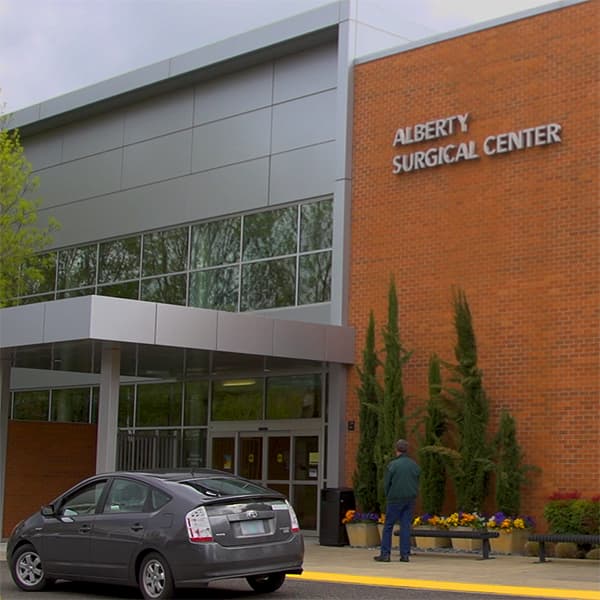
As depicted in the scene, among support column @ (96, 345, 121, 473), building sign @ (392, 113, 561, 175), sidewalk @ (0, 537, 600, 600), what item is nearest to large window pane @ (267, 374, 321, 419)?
sidewalk @ (0, 537, 600, 600)

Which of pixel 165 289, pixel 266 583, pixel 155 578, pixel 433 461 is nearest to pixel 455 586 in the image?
pixel 266 583

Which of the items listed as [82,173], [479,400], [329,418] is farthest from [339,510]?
[82,173]

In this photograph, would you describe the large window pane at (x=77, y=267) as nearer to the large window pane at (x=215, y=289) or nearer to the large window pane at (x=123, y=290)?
the large window pane at (x=123, y=290)

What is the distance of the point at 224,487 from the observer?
12.7m

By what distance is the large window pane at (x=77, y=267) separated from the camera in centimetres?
2792

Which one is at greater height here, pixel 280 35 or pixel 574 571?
pixel 280 35

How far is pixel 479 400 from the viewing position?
61.8 ft

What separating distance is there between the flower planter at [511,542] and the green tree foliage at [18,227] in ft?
46.3

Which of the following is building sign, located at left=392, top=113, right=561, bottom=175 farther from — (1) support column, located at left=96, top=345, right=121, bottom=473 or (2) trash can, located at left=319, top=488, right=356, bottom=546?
(1) support column, located at left=96, top=345, right=121, bottom=473

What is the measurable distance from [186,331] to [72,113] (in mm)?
11472

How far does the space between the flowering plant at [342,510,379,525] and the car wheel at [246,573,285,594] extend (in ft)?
22.9

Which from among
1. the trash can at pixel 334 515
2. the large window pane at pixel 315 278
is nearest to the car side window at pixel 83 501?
the trash can at pixel 334 515

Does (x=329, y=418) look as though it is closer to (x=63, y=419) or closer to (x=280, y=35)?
(x=280, y=35)

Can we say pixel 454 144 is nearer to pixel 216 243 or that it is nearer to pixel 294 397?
pixel 294 397
